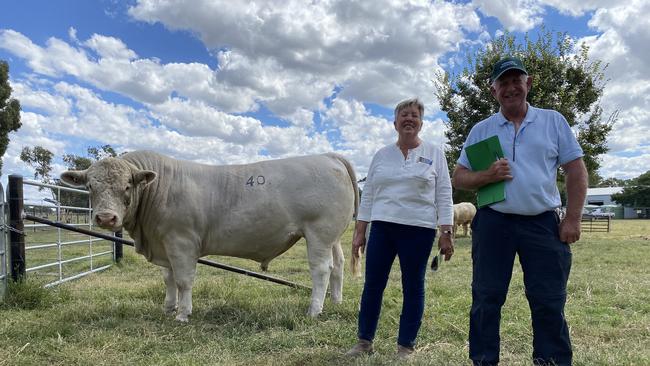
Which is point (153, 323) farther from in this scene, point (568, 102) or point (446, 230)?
point (568, 102)

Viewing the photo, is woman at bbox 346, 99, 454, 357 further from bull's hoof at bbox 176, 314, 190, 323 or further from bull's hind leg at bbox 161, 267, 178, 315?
bull's hind leg at bbox 161, 267, 178, 315

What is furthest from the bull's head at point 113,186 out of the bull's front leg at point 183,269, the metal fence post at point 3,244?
the metal fence post at point 3,244

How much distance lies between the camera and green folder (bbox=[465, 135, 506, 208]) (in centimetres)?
318

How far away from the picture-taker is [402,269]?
379 cm

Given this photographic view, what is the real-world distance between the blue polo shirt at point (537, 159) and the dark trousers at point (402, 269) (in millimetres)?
722

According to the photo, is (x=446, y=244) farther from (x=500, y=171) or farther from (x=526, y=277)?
(x=500, y=171)

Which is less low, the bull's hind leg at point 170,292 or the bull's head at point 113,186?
the bull's head at point 113,186

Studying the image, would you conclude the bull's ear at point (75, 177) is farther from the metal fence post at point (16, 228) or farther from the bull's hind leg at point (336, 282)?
the bull's hind leg at point (336, 282)

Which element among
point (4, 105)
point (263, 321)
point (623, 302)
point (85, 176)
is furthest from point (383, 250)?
point (4, 105)

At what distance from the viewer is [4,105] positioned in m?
31.9

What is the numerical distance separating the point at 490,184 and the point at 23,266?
223 inches

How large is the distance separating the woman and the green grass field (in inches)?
13.4

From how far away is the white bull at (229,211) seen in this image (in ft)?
17.7

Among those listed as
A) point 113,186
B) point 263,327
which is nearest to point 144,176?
point 113,186
